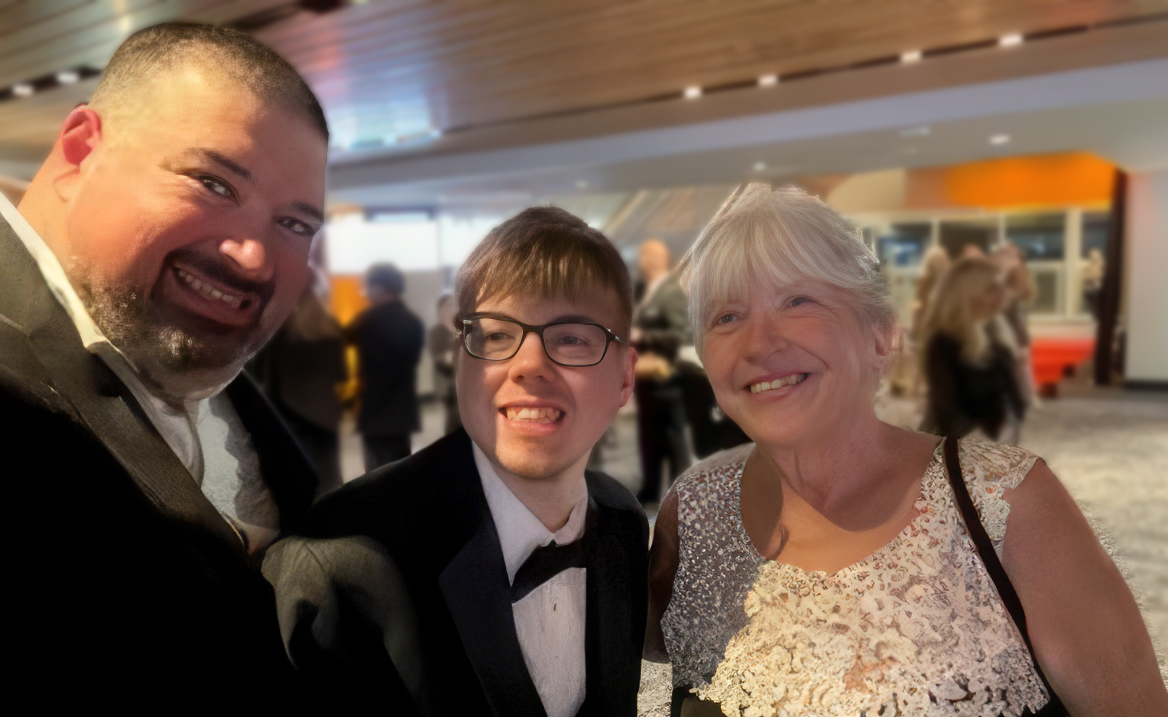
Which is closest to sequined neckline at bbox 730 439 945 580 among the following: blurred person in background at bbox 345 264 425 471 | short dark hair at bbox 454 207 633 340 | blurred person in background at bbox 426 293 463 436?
short dark hair at bbox 454 207 633 340

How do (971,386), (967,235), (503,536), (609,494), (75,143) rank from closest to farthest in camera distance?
(75,143), (503,536), (609,494), (971,386), (967,235)

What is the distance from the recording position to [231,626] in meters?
1.08

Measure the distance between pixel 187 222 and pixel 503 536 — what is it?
2.18 ft

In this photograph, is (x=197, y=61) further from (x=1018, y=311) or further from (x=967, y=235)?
(x=967, y=235)

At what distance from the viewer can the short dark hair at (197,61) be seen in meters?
1.11

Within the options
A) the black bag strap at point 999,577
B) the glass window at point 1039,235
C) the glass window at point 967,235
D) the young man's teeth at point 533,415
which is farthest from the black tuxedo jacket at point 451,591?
the glass window at point 1039,235

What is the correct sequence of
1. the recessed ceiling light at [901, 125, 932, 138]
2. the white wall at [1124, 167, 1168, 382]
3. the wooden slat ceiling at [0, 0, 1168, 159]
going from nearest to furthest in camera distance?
the wooden slat ceiling at [0, 0, 1168, 159]
the recessed ceiling light at [901, 125, 932, 138]
the white wall at [1124, 167, 1168, 382]

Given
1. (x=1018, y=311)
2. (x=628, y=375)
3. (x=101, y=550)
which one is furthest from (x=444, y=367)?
(x=101, y=550)

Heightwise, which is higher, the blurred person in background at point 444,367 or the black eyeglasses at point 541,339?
the black eyeglasses at point 541,339

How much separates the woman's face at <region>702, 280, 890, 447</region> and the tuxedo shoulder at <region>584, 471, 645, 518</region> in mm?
292

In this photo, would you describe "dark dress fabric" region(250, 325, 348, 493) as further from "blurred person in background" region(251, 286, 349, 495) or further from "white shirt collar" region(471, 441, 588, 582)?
"white shirt collar" region(471, 441, 588, 582)

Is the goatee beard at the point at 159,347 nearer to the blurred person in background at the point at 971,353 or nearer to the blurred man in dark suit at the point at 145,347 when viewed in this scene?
the blurred man in dark suit at the point at 145,347

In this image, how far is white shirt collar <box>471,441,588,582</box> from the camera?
4.34 feet

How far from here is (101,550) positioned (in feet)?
3.25
